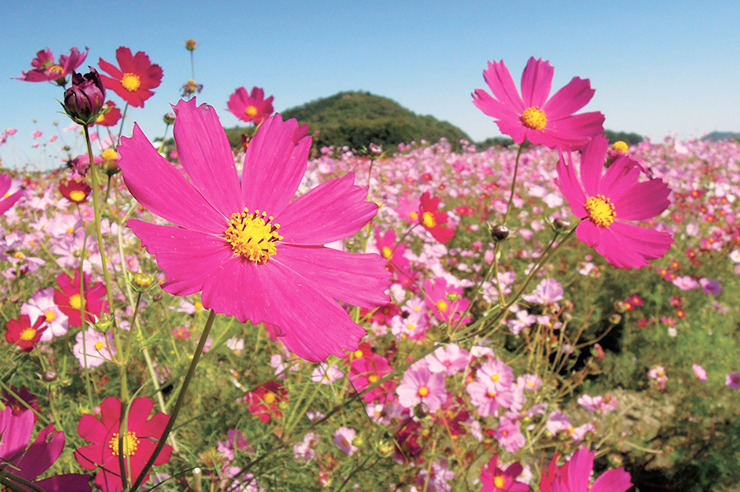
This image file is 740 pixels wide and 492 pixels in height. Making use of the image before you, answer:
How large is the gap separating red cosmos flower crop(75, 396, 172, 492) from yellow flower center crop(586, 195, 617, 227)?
2.24 ft

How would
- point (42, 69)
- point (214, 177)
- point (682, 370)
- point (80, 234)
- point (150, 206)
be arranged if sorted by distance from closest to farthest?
1. point (150, 206)
2. point (214, 177)
3. point (42, 69)
4. point (80, 234)
5. point (682, 370)

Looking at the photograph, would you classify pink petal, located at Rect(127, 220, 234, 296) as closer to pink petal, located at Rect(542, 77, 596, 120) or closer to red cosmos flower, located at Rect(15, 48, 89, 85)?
red cosmos flower, located at Rect(15, 48, 89, 85)

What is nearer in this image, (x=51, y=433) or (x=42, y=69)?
(x=51, y=433)

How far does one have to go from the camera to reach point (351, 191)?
54cm

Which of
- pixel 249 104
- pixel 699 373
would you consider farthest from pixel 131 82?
pixel 699 373

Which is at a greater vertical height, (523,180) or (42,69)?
(523,180)

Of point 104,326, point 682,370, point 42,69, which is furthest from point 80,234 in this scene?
point 682,370

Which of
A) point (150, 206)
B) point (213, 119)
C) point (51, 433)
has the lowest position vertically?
point (51, 433)

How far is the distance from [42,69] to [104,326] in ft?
1.85

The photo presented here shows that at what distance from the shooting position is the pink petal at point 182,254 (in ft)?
1.15

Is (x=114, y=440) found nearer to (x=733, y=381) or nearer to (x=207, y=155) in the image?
(x=207, y=155)

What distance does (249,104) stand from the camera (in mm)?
1202

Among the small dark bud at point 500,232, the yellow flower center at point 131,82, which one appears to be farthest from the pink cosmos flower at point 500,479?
the yellow flower center at point 131,82

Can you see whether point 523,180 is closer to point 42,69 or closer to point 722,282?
point 722,282
